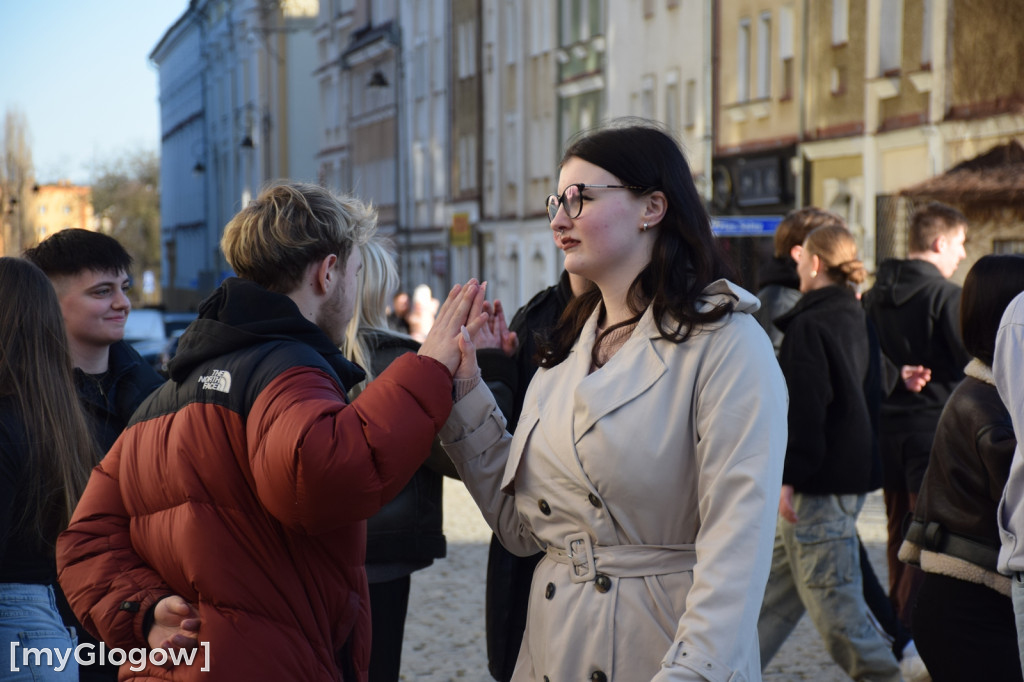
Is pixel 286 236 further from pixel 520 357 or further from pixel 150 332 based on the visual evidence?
pixel 150 332

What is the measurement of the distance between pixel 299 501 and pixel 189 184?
92608 mm

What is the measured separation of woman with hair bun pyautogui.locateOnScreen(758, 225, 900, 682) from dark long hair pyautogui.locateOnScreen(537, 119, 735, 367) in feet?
10.3

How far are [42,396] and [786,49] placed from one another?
2260cm

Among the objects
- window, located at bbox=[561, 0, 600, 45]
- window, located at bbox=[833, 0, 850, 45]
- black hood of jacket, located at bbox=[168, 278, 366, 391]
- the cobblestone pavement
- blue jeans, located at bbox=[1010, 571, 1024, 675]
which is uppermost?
window, located at bbox=[561, 0, 600, 45]

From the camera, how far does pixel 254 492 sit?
10.4ft

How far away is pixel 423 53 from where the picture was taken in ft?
160

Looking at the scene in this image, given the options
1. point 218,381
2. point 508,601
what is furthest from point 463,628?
point 218,381

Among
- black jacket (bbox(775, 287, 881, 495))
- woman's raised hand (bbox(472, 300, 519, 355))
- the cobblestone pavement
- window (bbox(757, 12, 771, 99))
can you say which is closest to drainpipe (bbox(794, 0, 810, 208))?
window (bbox(757, 12, 771, 99))

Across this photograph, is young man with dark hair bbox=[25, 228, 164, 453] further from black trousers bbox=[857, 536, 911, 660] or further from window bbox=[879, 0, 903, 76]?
window bbox=[879, 0, 903, 76]

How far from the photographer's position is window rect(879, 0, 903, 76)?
21422 mm

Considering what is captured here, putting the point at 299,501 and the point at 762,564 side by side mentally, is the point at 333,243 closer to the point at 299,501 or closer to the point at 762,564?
the point at 299,501

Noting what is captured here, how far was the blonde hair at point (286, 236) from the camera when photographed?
3.39 m

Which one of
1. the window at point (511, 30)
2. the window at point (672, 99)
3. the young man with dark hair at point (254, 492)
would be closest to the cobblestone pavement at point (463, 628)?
the young man with dark hair at point (254, 492)

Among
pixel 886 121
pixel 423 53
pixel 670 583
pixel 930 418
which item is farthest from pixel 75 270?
pixel 423 53
